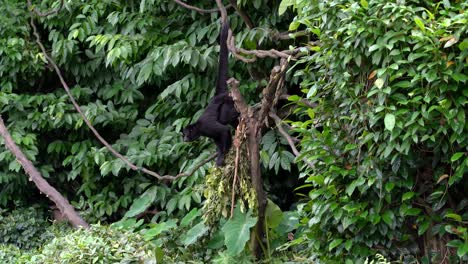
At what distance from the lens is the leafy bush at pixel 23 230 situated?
348 inches

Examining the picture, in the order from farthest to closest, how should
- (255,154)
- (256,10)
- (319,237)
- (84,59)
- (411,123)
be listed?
(84,59), (256,10), (255,154), (319,237), (411,123)

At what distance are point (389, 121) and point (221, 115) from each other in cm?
276

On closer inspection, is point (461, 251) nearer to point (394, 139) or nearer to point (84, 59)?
point (394, 139)

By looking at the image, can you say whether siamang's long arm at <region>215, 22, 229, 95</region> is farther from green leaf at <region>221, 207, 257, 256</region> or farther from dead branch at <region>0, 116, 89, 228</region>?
dead branch at <region>0, 116, 89, 228</region>

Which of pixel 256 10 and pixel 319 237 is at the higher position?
pixel 256 10


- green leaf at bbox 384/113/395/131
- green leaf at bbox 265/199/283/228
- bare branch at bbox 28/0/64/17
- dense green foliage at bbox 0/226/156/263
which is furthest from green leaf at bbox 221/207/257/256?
bare branch at bbox 28/0/64/17

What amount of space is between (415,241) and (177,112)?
3.90 meters

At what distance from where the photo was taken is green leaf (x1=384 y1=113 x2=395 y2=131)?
4566 mm

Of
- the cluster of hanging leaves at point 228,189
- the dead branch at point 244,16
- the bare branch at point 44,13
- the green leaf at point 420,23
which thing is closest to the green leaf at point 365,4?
the green leaf at point 420,23

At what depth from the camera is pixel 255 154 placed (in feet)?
20.7

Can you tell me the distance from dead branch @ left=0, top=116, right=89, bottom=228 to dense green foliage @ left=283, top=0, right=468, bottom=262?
3259 millimetres

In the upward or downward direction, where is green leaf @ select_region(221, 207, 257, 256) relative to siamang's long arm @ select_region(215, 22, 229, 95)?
downward

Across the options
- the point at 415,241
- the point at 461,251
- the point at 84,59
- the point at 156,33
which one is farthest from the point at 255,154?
the point at 84,59

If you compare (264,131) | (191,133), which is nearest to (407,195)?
(191,133)
